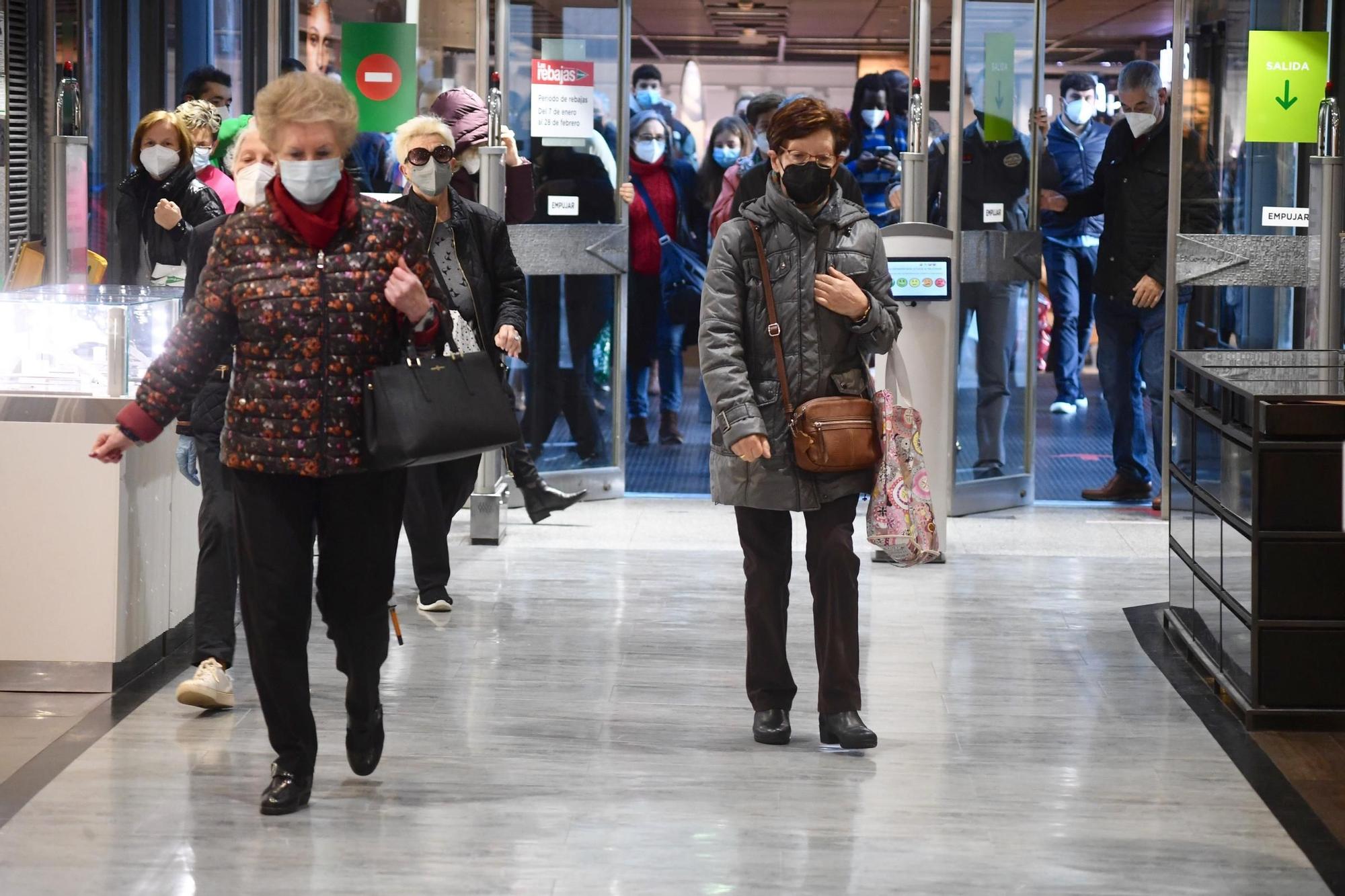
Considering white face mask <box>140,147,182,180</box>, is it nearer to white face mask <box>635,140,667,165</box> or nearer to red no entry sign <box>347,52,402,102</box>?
red no entry sign <box>347,52,402,102</box>

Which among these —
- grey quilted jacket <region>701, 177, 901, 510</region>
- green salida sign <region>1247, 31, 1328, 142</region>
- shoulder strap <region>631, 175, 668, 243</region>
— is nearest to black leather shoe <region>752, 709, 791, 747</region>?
grey quilted jacket <region>701, 177, 901, 510</region>

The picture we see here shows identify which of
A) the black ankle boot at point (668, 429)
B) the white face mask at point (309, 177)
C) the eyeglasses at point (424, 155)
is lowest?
the black ankle boot at point (668, 429)

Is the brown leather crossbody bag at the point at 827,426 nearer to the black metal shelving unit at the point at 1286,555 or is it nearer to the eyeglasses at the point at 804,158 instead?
the eyeglasses at the point at 804,158

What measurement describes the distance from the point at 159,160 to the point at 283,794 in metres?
2.73

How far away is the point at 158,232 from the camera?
6.07m

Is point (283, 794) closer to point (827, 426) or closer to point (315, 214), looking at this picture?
point (315, 214)

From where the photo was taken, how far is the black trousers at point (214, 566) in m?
4.70

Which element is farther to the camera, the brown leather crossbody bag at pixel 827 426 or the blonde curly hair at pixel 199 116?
the blonde curly hair at pixel 199 116

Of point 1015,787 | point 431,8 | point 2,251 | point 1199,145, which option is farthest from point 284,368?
point 1199,145

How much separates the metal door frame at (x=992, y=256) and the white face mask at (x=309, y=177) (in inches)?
180

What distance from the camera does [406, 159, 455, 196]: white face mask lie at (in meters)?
5.34

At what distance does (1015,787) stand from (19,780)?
7.54 feet

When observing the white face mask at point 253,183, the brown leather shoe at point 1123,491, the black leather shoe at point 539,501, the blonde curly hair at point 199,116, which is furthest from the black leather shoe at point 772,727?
the brown leather shoe at point 1123,491

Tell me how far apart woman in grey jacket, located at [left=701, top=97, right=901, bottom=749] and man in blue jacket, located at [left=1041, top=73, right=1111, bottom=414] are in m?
6.13
